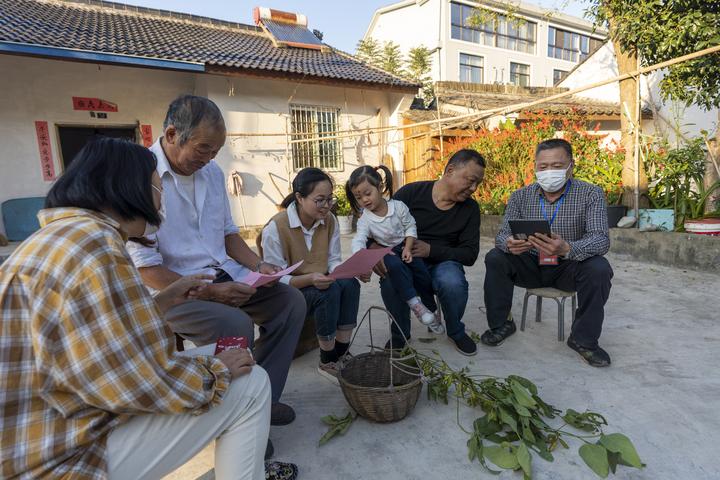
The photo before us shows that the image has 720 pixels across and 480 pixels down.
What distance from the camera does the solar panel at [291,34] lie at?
34.1 feet

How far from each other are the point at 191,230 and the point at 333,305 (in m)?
0.94

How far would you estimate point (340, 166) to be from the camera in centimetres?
941

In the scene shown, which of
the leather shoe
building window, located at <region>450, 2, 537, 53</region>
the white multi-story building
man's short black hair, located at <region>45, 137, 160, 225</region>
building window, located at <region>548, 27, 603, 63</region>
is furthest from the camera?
building window, located at <region>548, 27, 603, 63</region>

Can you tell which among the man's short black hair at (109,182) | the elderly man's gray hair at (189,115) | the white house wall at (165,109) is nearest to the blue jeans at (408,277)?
the elderly man's gray hair at (189,115)

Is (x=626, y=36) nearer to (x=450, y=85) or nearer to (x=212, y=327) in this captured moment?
(x=212, y=327)

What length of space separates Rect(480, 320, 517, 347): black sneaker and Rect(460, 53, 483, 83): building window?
20.5 metres

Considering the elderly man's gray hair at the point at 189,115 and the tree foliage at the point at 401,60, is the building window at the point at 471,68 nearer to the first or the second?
the tree foliage at the point at 401,60

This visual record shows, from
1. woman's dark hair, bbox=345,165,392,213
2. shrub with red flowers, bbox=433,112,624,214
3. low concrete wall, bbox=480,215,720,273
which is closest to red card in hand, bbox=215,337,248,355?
woman's dark hair, bbox=345,165,392,213

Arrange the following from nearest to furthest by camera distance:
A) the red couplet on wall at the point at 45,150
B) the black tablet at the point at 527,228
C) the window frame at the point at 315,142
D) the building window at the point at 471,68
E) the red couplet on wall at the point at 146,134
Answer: the black tablet at the point at 527,228, the red couplet on wall at the point at 45,150, the red couplet on wall at the point at 146,134, the window frame at the point at 315,142, the building window at the point at 471,68

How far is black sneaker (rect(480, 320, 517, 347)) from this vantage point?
2969 millimetres

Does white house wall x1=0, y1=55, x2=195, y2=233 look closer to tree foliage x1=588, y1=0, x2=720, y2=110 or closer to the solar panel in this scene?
the solar panel

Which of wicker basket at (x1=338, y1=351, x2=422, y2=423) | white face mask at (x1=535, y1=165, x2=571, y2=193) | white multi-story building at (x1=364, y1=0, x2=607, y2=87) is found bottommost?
wicker basket at (x1=338, y1=351, x2=422, y2=423)

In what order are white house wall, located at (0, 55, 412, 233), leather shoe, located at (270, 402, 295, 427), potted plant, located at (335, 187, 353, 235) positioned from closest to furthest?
leather shoe, located at (270, 402, 295, 427) → white house wall, located at (0, 55, 412, 233) → potted plant, located at (335, 187, 353, 235)

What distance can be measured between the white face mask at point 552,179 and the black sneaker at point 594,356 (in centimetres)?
111
